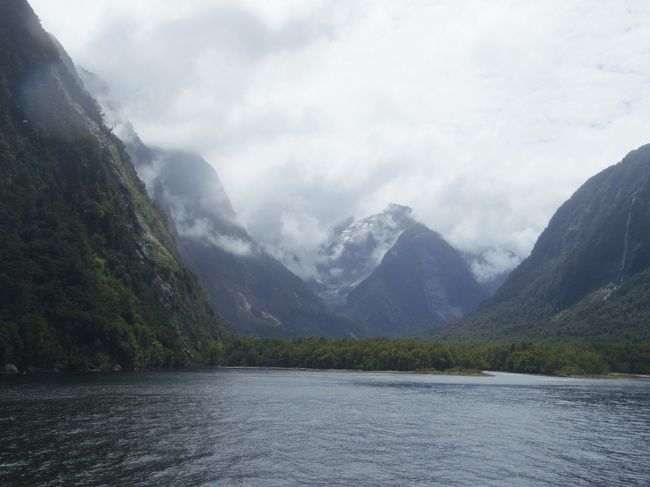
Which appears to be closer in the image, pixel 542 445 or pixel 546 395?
pixel 542 445

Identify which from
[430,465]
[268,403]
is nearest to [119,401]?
[268,403]

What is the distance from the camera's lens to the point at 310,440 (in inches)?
2958

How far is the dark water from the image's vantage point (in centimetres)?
5622

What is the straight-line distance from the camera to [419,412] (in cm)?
10694

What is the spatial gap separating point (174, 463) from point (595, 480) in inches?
1673

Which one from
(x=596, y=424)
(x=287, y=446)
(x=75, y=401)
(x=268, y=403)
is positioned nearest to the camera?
(x=287, y=446)

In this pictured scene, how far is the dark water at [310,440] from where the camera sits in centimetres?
5622

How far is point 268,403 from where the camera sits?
117m

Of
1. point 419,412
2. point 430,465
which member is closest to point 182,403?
point 419,412

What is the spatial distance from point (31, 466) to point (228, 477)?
61.4 ft

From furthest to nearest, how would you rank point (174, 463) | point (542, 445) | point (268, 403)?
point (268, 403) → point (542, 445) → point (174, 463)

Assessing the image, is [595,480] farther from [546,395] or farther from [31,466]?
[546,395]

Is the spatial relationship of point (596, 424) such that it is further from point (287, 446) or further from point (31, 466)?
point (31, 466)

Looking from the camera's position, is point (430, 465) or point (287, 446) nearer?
point (430, 465)
